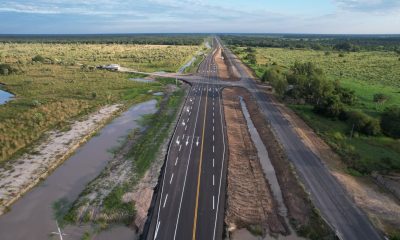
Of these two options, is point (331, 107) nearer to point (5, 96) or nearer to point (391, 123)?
point (391, 123)

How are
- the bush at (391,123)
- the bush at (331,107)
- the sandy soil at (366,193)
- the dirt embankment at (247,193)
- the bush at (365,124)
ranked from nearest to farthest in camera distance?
the dirt embankment at (247,193), the sandy soil at (366,193), the bush at (391,123), the bush at (365,124), the bush at (331,107)

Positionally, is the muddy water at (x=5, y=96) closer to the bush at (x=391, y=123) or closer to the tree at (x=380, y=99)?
A: the bush at (x=391, y=123)

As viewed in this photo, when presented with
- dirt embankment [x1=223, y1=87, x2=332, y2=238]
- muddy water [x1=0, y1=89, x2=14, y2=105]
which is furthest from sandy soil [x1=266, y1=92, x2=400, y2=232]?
muddy water [x1=0, y1=89, x2=14, y2=105]

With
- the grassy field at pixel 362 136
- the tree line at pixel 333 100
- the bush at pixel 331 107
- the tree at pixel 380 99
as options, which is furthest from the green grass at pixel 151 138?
the tree at pixel 380 99

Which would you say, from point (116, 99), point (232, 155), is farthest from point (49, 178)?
point (116, 99)

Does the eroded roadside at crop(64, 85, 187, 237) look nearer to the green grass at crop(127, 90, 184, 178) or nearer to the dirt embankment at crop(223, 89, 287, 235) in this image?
the green grass at crop(127, 90, 184, 178)

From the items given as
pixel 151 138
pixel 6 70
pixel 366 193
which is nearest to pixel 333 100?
pixel 366 193

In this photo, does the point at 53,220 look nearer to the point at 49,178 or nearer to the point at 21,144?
the point at 49,178
